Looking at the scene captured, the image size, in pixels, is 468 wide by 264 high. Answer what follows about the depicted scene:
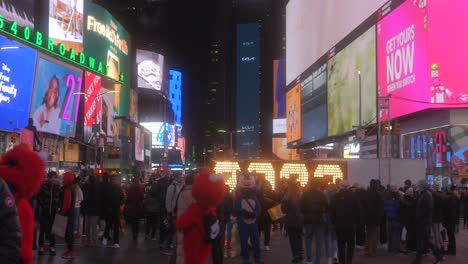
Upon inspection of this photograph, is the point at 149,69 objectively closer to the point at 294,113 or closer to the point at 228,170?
the point at 294,113

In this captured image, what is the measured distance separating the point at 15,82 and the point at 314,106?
101ft

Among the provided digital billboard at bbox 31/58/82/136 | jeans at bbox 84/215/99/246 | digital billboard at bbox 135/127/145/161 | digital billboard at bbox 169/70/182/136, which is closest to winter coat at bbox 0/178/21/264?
jeans at bbox 84/215/99/246

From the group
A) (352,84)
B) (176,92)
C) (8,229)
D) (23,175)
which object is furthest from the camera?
(176,92)

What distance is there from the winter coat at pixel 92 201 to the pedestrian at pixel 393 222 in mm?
7569

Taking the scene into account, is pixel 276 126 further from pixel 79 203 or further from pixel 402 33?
pixel 79 203

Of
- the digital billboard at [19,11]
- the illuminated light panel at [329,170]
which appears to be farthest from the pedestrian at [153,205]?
the digital billboard at [19,11]

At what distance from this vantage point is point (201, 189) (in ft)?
26.7

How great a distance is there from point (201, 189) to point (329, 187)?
9162 millimetres

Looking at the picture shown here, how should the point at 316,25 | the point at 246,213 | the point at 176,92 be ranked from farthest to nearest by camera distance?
1. the point at 176,92
2. the point at 316,25
3. the point at 246,213


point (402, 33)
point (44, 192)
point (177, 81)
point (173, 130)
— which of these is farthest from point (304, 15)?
point (177, 81)

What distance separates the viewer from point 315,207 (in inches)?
532

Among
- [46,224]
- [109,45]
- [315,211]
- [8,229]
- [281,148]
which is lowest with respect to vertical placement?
[46,224]

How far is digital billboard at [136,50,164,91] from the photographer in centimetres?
9919

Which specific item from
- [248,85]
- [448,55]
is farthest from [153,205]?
[248,85]
